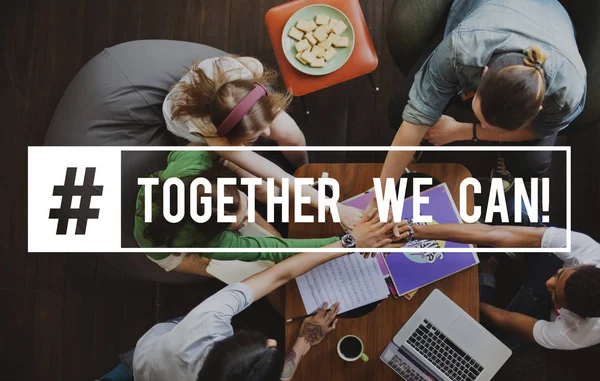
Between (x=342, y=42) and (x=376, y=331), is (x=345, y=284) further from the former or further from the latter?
(x=342, y=42)

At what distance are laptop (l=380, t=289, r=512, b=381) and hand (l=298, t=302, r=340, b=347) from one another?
22 cm

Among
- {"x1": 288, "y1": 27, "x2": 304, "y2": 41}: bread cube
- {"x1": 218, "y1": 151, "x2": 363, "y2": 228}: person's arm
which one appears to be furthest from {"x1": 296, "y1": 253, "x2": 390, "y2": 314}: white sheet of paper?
{"x1": 288, "y1": 27, "x2": 304, "y2": 41}: bread cube

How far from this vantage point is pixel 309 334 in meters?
1.65

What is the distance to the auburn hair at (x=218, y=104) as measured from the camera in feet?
5.34

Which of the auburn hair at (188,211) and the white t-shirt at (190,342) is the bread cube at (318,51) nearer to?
the auburn hair at (188,211)

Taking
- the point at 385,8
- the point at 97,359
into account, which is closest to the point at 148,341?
the point at 97,359

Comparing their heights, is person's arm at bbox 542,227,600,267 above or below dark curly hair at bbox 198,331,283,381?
above

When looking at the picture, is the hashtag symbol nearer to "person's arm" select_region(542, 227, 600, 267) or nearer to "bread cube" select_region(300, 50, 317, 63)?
"bread cube" select_region(300, 50, 317, 63)

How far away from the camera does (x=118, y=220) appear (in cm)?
184

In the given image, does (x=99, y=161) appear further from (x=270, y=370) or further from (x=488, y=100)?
(x=488, y=100)

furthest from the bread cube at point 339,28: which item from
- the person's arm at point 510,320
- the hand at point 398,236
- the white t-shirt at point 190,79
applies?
the person's arm at point 510,320

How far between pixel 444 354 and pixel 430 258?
0.34 meters

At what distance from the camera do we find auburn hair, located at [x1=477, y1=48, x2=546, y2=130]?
4.53 feet

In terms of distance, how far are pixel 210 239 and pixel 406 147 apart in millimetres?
776
